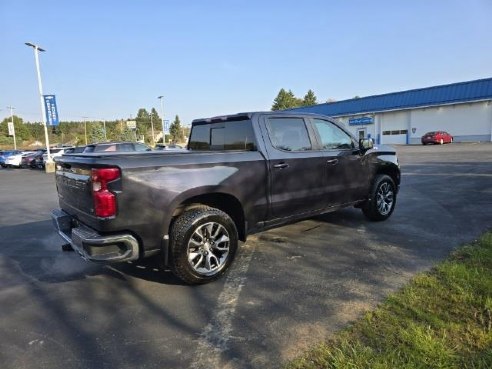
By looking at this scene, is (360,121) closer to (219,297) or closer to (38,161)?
(38,161)

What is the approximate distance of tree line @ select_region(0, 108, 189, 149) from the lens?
3376 inches

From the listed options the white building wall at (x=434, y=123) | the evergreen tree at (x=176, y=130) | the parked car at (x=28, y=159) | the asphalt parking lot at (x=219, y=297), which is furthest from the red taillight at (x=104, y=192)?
the evergreen tree at (x=176, y=130)

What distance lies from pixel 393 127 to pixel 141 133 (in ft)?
262

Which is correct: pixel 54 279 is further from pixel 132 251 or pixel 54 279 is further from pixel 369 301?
pixel 369 301

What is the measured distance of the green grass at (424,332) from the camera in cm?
254

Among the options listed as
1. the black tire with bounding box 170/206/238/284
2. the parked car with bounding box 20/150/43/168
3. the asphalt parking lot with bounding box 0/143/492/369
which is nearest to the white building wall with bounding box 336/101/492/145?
the parked car with bounding box 20/150/43/168

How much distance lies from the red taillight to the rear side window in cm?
190

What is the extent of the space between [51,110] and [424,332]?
2907 centimetres

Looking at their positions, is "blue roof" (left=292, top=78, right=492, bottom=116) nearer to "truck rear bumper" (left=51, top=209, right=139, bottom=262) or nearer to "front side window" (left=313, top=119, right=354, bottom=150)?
"front side window" (left=313, top=119, right=354, bottom=150)

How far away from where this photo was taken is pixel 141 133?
10850 centimetres

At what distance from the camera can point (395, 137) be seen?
46031mm

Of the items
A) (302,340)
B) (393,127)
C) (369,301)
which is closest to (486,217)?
(369,301)

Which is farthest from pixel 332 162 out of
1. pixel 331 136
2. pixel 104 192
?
pixel 104 192

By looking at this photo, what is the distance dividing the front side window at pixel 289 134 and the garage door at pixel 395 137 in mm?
43608
